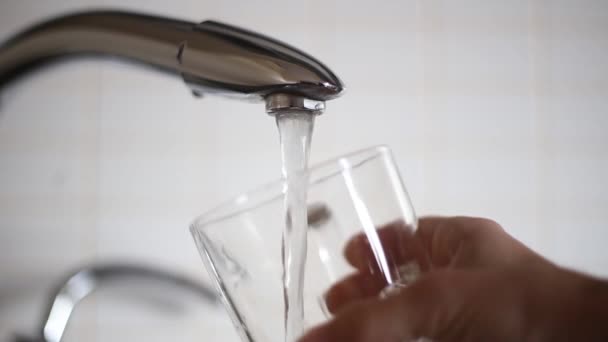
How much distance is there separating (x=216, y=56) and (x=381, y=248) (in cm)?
15

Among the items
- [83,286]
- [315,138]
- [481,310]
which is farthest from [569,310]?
[315,138]

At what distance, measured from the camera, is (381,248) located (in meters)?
0.32

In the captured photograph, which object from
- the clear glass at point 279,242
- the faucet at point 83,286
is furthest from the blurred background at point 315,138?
the clear glass at point 279,242

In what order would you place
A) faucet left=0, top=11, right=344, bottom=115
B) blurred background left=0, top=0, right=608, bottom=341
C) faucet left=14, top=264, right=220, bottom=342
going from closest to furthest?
1. faucet left=0, top=11, right=344, bottom=115
2. faucet left=14, top=264, right=220, bottom=342
3. blurred background left=0, top=0, right=608, bottom=341

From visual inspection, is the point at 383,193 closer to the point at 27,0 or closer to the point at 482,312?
the point at 482,312

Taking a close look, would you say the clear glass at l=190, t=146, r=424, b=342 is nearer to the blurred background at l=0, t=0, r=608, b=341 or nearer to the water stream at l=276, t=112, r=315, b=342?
the water stream at l=276, t=112, r=315, b=342

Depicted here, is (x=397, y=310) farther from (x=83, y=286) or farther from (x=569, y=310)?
(x=83, y=286)

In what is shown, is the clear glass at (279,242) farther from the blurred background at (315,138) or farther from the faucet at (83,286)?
the blurred background at (315,138)

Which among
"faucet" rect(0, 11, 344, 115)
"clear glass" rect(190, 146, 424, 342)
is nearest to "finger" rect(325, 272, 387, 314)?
"clear glass" rect(190, 146, 424, 342)

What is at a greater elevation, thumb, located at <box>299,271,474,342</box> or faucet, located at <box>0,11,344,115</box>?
faucet, located at <box>0,11,344,115</box>

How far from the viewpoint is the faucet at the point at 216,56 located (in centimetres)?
26

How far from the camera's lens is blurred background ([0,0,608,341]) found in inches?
33.5

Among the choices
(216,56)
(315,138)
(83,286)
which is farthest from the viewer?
(315,138)

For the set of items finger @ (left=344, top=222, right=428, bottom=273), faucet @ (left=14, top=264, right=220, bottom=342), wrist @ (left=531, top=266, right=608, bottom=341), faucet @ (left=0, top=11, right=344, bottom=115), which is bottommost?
faucet @ (left=14, top=264, right=220, bottom=342)
